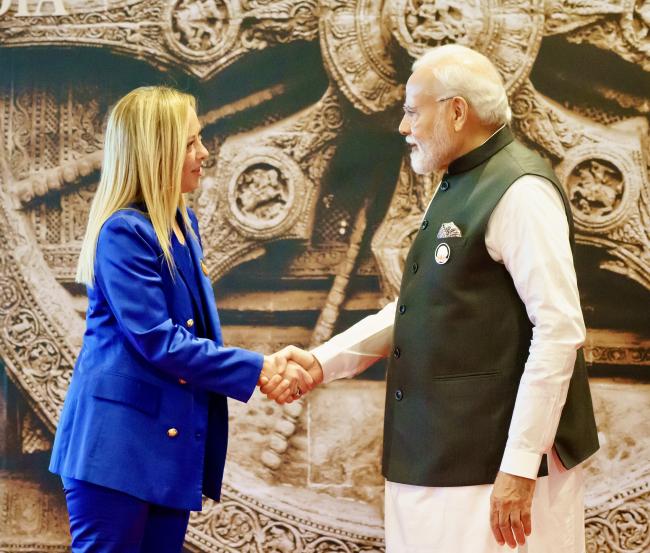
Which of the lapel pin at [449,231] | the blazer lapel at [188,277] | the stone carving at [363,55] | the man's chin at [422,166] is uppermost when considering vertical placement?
the stone carving at [363,55]

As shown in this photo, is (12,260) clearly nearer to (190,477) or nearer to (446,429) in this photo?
(190,477)

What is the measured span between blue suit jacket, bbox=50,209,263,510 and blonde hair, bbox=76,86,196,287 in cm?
4

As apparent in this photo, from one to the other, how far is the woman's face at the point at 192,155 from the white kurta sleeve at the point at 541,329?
0.95 m

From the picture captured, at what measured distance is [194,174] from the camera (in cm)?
259

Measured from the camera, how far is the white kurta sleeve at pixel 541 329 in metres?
2.09

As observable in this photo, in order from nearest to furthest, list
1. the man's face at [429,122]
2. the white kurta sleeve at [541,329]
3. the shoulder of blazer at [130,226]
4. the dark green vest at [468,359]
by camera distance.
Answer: the white kurta sleeve at [541,329] < the dark green vest at [468,359] < the shoulder of blazer at [130,226] < the man's face at [429,122]

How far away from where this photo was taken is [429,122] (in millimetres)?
2473

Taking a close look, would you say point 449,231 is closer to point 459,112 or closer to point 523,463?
point 459,112

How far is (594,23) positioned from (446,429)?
7.28ft

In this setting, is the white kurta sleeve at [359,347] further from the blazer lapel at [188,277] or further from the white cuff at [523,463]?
the white cuff at [523,463]

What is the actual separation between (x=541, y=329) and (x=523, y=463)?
0.32 m

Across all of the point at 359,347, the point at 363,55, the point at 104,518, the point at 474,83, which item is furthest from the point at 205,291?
the point at 363,55

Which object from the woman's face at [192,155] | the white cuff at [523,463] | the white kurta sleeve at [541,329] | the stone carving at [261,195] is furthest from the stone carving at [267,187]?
the white cuff at [523,463]

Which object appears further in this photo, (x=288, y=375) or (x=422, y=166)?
(x=288, y=375)
